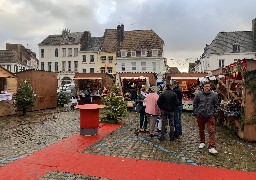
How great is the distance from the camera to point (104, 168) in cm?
635

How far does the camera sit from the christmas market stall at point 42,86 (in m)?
19.0

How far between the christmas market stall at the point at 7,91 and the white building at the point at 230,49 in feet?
112

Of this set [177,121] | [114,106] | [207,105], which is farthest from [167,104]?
[114,106]

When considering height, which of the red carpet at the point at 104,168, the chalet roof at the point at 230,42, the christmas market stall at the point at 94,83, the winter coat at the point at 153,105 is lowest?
the red carpet at the point at 104,168

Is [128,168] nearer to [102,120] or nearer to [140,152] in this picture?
[140,152]

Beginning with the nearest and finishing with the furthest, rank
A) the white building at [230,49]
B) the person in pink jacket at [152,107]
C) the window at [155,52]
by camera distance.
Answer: the person in pink jacket at [152,107] < the white building at [230,49] < the window at [155,52]

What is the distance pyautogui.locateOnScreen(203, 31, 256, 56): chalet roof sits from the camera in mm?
44378

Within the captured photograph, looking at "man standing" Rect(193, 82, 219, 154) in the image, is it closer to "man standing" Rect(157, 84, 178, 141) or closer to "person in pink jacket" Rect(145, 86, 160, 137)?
"man standing" Rect(157, 84, 178, 141)

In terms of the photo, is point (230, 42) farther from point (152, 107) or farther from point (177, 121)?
point (152, 107)

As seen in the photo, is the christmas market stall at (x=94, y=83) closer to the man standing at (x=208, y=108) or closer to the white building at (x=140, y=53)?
the man standing at (x=208, y=108)

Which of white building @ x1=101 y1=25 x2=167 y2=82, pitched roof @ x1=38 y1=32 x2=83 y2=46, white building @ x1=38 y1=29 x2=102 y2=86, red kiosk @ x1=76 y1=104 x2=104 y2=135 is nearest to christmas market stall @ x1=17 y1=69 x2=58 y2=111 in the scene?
red kiosk @ x1=76 y1=104 x2=104 y2=135

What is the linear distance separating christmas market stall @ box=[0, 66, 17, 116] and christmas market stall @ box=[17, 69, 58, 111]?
1.26m

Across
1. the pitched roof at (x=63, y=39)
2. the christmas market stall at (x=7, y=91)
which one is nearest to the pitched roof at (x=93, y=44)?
the pitched roof at (x=63, y=39)

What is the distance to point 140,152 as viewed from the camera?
7.75 metres
